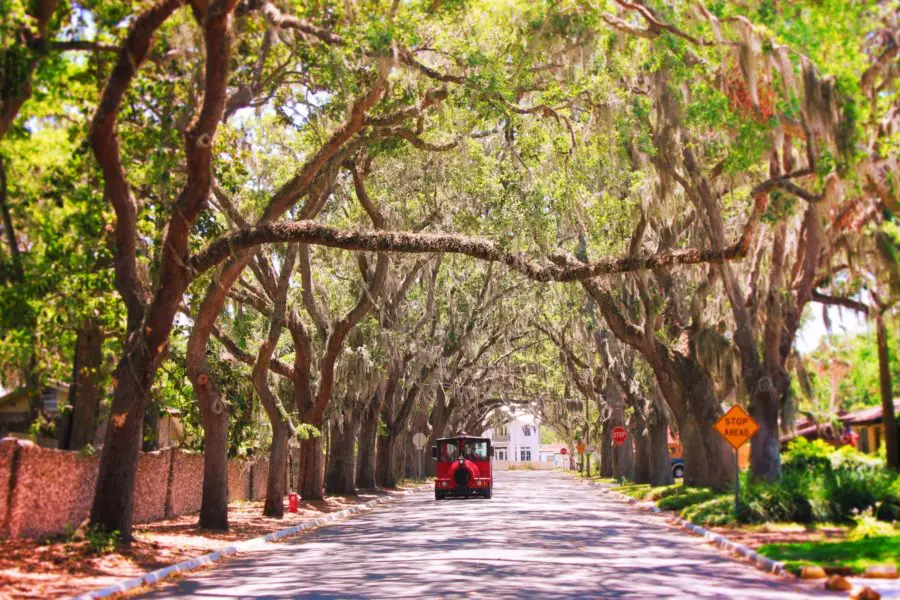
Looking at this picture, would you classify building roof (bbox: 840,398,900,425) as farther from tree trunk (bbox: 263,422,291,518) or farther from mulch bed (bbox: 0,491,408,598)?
mulch bed (bbox: 0,491,408,598)

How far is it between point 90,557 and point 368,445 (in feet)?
97.8

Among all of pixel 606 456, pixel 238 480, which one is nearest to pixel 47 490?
pixel 238 480

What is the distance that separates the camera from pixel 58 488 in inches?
725

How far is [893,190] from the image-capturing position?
51.4 ft

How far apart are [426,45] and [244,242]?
15.7ft

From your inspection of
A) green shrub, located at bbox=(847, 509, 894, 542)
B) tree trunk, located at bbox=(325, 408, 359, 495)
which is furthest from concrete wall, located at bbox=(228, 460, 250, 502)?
green shrub, located at bbox=(847, 509, 894, 542)

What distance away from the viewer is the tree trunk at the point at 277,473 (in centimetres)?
2595

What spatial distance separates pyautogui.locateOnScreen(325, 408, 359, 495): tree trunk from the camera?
126ft

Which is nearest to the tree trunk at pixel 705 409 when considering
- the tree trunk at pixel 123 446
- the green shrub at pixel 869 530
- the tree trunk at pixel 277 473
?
the green shrub at pixel 869 530

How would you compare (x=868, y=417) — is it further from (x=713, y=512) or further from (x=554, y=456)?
(x=554, y=456)

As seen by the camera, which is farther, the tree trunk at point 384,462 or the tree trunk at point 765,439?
the tree trunk at point 384,462

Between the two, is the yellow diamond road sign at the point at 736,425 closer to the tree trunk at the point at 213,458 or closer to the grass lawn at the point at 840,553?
the grass lawn at the point at 840,553

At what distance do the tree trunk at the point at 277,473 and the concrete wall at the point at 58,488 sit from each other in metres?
2.39

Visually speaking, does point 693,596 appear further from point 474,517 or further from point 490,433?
point 490,433
